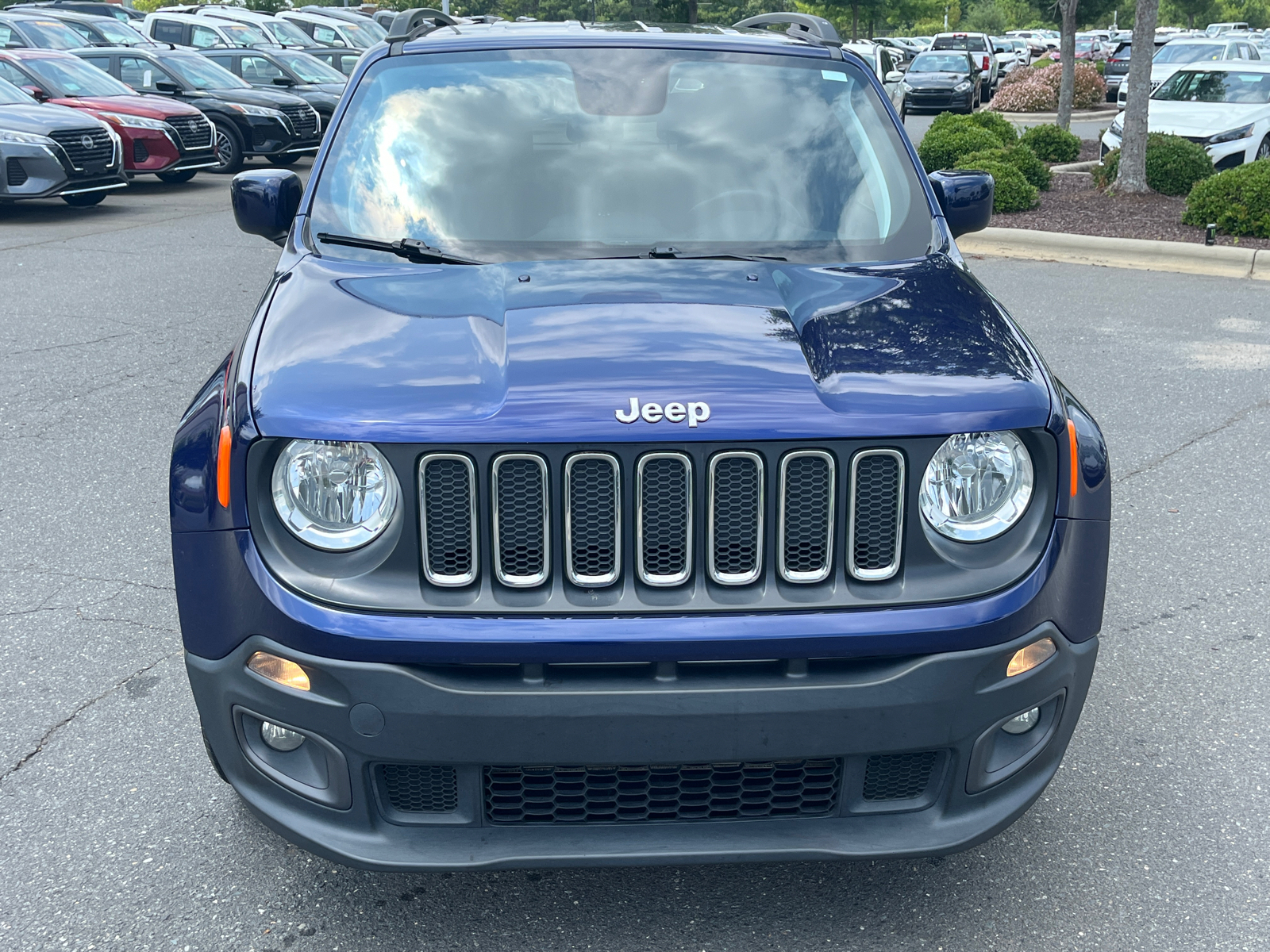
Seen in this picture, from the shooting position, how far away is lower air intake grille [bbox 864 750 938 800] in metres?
2.47

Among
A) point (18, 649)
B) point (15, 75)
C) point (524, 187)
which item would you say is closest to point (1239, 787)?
point (524, 187)

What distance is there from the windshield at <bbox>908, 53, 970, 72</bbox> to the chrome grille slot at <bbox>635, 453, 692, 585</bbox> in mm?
31914

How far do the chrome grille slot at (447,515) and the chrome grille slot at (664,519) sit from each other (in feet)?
1.02

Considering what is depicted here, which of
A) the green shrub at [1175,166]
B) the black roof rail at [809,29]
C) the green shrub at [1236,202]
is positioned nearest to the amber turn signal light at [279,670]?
the black roof rail at [809,29]

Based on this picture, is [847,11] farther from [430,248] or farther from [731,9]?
[430,248]

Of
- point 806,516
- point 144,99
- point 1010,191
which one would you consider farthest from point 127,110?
point 806,516

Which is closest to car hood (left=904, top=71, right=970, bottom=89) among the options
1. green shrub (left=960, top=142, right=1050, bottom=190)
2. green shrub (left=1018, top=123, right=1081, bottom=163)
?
green shrub (left=1018, top=123, right=1081, bottom=163)

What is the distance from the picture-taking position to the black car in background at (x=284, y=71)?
66.8 ft

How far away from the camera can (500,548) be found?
7.77 feet

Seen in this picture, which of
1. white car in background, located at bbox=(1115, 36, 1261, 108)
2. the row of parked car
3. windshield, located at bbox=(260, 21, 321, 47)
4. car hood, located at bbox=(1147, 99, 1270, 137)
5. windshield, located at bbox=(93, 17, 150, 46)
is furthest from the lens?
white car in background, located at bbox=(1115, 36, 1261, 108)

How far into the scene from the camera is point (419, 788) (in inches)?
96.2

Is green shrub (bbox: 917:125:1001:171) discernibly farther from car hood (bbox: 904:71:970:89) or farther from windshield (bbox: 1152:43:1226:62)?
car hood (bbox: 904:71:970:89)

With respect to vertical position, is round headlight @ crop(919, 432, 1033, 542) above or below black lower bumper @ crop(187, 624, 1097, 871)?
above

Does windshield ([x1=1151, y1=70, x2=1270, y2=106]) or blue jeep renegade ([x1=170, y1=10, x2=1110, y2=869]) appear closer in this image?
blue jeep renegade ([x1=170, y1=10, x2=1110, y2=869])
